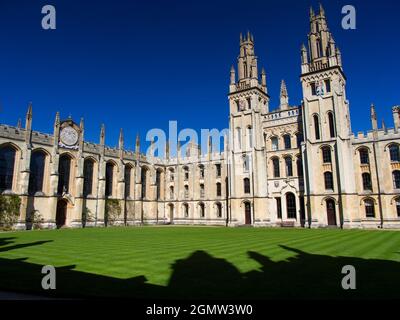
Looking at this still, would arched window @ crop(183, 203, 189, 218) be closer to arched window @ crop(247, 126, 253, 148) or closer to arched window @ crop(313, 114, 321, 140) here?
arched window @ crop(247, 126, 253, 148)

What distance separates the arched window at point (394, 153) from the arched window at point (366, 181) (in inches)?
121

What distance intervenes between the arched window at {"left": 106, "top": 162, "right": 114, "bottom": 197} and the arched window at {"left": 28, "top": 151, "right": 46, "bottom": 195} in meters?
9.95

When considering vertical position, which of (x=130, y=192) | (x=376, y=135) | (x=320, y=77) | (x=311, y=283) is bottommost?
(x=311, y=283)

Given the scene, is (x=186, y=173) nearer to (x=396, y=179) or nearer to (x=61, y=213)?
(x=61, y=213)

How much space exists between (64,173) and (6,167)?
23.3ft

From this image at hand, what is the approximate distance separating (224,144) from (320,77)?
17.5 meters

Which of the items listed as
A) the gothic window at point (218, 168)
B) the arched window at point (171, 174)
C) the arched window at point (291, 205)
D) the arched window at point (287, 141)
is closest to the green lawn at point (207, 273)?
the arched window at point (291, 205)

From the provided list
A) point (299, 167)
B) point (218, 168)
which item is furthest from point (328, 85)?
point (218, 168)

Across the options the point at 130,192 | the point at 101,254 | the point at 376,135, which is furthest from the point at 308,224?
the point at 101,254

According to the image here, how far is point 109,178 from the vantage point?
46.7 m

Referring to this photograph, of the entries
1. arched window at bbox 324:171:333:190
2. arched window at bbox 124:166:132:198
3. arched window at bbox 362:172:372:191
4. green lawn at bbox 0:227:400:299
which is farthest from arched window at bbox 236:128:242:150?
green lawn at bbox 0:227:400:299

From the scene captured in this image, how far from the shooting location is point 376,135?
1421 inches

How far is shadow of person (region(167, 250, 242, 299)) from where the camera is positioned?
24.1 feet
